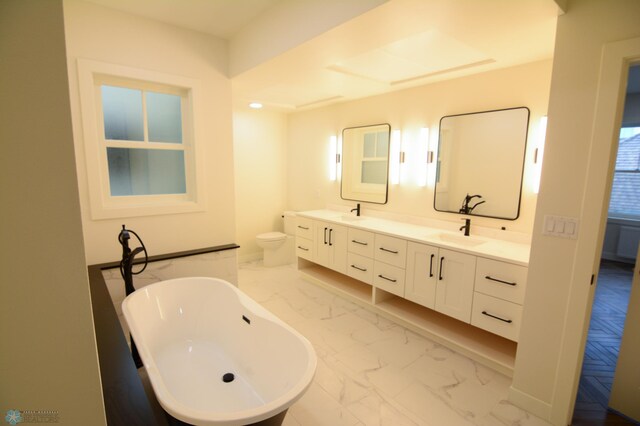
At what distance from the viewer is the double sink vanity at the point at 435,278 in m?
2.28

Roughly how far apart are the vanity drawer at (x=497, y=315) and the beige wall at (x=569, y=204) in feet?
1.08

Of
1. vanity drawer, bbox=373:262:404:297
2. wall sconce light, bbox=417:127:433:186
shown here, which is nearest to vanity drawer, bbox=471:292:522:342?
vanity drawer, bbox=373:262:404:297

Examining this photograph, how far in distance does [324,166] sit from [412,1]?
10.3ft

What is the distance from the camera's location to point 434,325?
2.87 metres

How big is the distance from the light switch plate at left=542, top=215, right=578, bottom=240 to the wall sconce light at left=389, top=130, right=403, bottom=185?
76.3 inches

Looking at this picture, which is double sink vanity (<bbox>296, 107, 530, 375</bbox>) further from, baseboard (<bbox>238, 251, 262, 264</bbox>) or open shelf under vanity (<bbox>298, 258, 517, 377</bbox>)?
baseboard (<bbox>238, 251, 262, 264</bbox>)

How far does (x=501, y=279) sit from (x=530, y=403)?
803mm

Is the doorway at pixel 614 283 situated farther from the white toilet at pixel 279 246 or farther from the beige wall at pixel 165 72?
the white toilet at pixel 279 246

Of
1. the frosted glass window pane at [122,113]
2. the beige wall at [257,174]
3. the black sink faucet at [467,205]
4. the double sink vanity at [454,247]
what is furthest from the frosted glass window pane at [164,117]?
the black sink faucet at [467,205]

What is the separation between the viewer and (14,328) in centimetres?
42

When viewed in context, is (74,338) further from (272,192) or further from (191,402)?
(272,192)

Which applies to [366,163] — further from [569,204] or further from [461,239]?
[569,204]

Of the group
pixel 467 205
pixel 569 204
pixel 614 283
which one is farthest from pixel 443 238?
pixel 614 283

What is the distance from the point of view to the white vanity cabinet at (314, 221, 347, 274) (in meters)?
3.60
